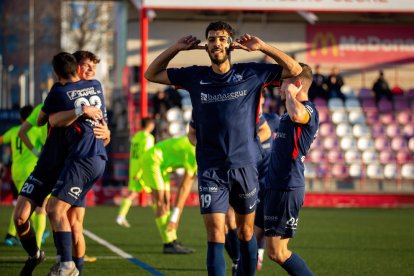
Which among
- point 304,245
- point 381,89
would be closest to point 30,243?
point 304,245

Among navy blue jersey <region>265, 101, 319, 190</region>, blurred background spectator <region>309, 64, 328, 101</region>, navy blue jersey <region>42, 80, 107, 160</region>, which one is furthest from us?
blurred background spectator <region>309, 64, 328, 101</region>

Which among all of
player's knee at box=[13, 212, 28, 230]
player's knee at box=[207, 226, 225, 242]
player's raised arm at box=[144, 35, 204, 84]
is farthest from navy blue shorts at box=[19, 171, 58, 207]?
player's knee at box=[207, 226, 225, 242]

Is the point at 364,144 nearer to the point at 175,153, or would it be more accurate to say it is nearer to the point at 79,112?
the point at 175,153

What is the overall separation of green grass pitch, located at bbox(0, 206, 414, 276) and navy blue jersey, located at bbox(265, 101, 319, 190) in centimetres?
271

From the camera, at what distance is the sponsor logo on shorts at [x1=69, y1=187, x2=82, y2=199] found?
9242mm

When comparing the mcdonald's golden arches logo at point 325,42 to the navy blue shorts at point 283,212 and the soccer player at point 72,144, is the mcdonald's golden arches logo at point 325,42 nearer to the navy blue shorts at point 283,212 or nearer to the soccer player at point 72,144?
the soccer player at point 72,144

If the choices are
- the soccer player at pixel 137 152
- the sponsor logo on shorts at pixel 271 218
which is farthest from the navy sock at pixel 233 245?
the soccer player at pixel 137 152

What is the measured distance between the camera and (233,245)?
34.6 feet

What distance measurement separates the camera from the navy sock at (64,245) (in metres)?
9.07

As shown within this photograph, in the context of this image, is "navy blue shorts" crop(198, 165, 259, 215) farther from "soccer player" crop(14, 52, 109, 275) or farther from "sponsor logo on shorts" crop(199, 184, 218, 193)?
"soccer player" crop(14, 52, 109, 275)

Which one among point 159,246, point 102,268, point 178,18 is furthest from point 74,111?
point 178,18

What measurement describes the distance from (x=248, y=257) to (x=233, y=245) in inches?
62.9

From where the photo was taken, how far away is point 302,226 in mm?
19109

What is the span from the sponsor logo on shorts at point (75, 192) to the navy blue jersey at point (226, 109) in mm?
1381
